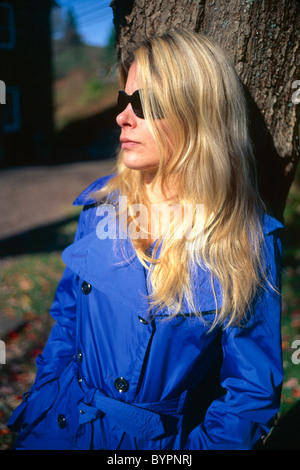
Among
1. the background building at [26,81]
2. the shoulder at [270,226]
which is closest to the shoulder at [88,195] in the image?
the shoulder at [270,226]

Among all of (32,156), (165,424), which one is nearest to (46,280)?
(165,424)

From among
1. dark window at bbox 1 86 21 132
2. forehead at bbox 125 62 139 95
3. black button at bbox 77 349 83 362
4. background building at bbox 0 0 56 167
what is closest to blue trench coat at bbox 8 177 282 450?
black button at bbox 77 349 83 362

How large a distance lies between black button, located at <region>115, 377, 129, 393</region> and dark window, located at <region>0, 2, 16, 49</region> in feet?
48.6

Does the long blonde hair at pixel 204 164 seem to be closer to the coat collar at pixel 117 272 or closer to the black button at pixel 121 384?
the coat collar at pixel 117 272

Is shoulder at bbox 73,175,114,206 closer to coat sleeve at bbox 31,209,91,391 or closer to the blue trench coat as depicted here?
coat sleeve at bbox 31,209,91,391

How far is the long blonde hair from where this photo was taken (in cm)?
148

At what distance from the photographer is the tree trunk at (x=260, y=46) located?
1.66 m

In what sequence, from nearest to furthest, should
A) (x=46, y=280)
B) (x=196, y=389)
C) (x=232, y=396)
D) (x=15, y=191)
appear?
(x=232, y=396) → (x=196, y=389) → (x=46, y=280) → (x=15, y=191)

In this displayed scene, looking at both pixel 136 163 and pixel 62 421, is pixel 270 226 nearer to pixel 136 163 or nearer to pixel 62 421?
pixel 136 163

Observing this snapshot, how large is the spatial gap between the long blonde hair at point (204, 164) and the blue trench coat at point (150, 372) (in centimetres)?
6

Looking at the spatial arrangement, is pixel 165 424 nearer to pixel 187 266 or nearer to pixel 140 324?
pixel 140 324

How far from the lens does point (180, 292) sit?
150 centimetres

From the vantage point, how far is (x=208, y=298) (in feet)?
4.91

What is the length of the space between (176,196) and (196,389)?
2.88ft
